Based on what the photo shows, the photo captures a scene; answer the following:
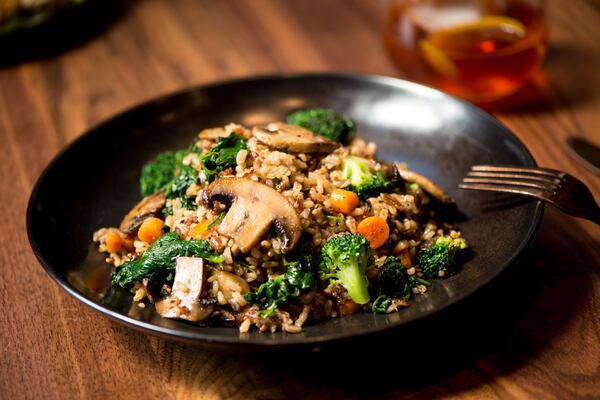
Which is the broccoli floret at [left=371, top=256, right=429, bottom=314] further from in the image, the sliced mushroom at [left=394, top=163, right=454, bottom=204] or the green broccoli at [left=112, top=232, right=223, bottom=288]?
the green broccoli at [left=112, top=232, right=223, bottom=288]

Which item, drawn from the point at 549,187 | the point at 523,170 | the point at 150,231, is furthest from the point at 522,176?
the point at 150,231

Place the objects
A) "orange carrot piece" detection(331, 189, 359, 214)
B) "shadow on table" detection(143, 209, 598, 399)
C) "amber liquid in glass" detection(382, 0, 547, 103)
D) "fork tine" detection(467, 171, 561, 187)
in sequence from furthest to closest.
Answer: "amber liquid in glass" detection(382, 0, 547, 103) < "fork tine" detection(467, 171, 561, 187) < "orange carrot piece" detection(331, 189, 359, 214) < "shadow on table" detection(143, 209, 598, 399)

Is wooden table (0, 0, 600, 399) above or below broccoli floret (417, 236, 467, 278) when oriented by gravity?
below

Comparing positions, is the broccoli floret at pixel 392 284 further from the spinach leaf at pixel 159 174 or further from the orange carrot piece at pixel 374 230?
the spinach leaf at pixel 159 174

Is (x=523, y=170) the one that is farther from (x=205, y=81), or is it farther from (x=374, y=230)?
(x=205, y=81)

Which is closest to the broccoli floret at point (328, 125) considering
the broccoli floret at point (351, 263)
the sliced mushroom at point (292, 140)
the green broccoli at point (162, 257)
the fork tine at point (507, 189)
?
the sliced mushroom at point (292, 140)

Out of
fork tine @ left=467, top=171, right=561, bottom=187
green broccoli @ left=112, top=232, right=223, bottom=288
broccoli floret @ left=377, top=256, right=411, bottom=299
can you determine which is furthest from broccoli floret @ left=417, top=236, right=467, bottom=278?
green broccoli @ left=112, top=232, right=223, bottom=288

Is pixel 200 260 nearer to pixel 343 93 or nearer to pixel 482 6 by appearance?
pixel 343 93
